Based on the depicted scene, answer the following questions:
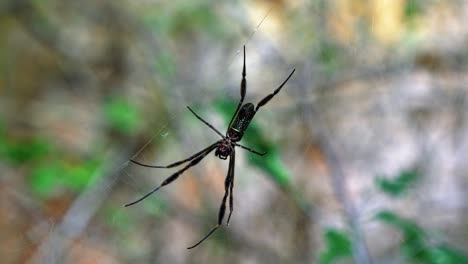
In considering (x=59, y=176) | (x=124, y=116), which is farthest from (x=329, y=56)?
(x=59, y=176)

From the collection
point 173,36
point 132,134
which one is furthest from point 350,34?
point 132,134

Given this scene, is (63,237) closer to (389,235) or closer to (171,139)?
(171,139)

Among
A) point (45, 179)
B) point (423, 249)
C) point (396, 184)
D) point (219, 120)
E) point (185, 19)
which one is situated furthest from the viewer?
point (185, 19)

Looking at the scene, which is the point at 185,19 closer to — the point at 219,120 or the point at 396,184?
the point at 219,120

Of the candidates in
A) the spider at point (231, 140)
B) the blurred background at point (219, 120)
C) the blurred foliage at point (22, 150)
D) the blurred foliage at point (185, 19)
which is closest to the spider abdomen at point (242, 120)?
the spider at point (231, 140)

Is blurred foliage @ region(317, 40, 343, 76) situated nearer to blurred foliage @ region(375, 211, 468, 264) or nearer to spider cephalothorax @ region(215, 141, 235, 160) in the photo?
spider cephalothorax @ region(215, 141, 235, 160)

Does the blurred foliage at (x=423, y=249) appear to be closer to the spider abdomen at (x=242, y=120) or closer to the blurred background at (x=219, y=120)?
the spider abdomen at (x=242, y=120)
